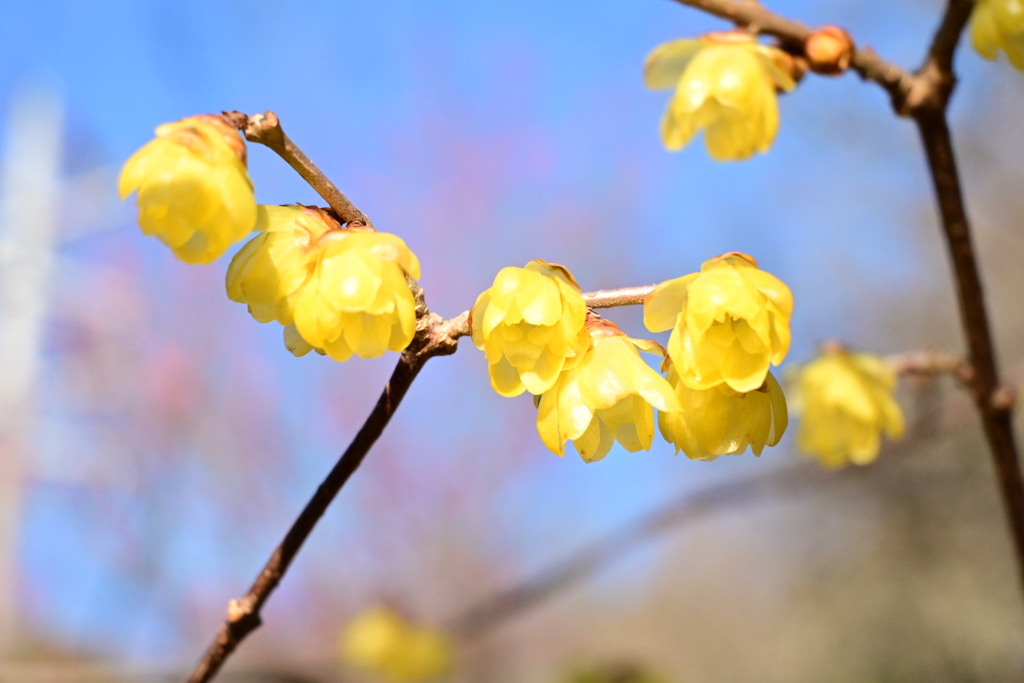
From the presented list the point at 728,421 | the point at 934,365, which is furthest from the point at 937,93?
the point at 728,421

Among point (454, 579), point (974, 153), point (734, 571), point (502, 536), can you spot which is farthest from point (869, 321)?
point (454, 579)

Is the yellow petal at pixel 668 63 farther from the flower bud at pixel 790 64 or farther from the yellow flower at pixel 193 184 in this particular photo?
the yellow flower at pixel 193 184

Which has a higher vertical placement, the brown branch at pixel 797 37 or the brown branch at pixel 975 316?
the brown branch at pixel 797 37

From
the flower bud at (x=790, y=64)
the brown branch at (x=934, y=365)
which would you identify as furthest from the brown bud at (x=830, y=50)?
the brown branch at (x=934, y=365)

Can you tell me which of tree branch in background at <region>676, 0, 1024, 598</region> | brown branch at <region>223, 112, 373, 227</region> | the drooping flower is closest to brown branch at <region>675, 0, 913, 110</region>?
tree branch in background at <region>676, 0, 1024, 598</region>

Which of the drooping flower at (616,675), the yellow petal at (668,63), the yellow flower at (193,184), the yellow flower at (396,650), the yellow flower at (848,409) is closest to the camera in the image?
the yellow flower at (193,184)

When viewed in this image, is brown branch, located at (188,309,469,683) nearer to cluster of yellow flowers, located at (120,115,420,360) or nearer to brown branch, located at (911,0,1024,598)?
cluster of yellow flowers, located at (120,115,420,360)

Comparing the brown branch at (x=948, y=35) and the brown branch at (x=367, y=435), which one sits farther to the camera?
the brown branch at (x=948, y=35)

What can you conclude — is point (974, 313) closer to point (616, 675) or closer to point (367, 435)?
point (367, 435)
